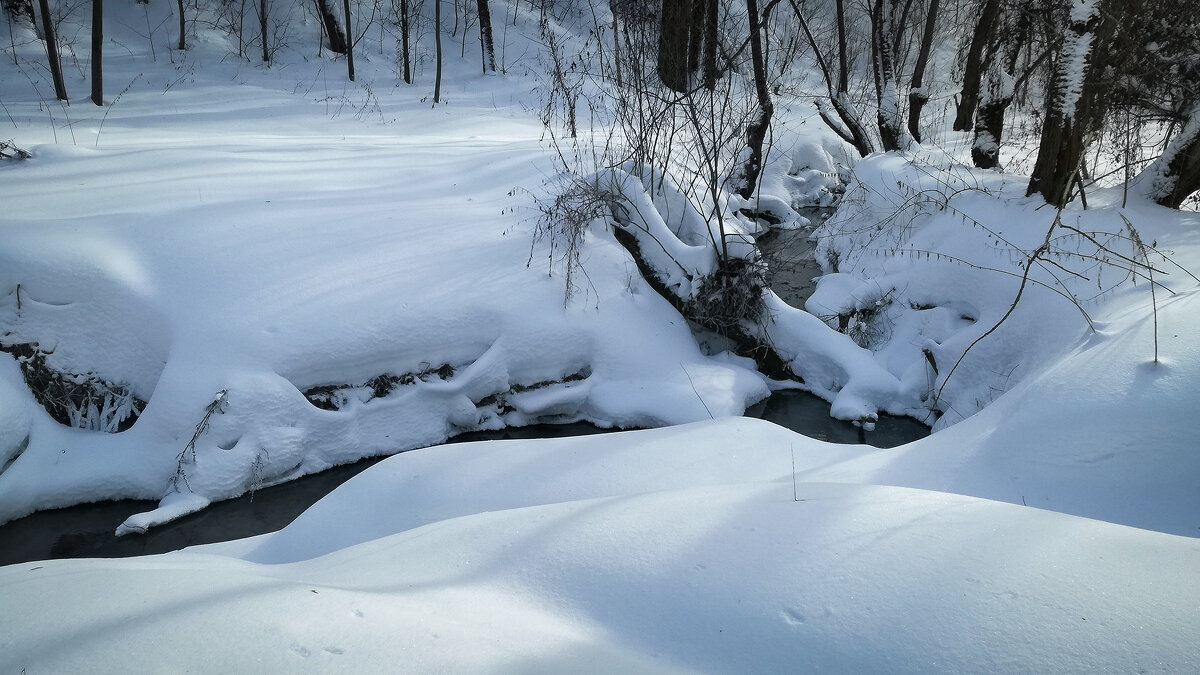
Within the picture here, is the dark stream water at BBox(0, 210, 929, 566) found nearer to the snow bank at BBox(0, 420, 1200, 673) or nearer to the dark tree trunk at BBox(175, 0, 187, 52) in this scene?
the snow bank at BBox(0, 420, 1200, 673)

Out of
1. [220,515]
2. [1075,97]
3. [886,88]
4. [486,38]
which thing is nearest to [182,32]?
[486,38]

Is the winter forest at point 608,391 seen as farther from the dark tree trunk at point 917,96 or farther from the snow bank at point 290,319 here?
the dark tree trunk at point 917,96

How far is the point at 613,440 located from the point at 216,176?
426cm

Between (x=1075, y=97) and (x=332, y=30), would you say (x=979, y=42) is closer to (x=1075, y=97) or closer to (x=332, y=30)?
(x=1075, y=97)

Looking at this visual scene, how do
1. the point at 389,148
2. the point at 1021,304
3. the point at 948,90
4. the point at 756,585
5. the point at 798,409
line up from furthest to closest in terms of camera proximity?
the point at 948,90 → the point at 389,148 → the point at 798,409 → the point at 1021,304 → the point at 756,585

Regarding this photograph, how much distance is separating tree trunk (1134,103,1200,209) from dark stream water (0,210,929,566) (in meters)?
2.68

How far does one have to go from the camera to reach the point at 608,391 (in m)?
5.34

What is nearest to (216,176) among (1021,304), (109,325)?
(109,325)

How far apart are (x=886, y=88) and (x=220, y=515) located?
28.8 feet

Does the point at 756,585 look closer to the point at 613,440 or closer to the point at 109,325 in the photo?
the point at 613,440

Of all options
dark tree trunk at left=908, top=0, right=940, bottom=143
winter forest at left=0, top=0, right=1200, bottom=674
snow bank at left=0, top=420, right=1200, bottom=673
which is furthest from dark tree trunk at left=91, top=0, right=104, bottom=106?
dark tree trunk at left=908, top=0, right=940, bottom=143

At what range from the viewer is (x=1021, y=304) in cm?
511

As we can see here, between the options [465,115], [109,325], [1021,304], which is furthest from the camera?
[465,115]

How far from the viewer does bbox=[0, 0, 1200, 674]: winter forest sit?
1.72m
